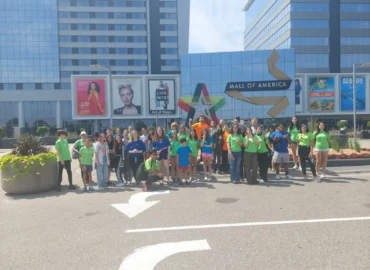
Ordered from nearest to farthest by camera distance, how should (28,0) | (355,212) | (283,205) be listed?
(355,212) < (283,205) < (28,0)

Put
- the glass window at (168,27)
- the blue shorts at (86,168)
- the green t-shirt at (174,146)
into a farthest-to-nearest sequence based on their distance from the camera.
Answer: the glass window at (168,27), the green t-shirt at (174,146), the blue shorts at (86,168)

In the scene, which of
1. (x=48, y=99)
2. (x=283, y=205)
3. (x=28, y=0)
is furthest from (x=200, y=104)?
(x=28, y=0)

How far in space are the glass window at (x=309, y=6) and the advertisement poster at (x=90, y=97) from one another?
4515cm

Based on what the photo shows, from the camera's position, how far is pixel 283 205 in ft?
20.4

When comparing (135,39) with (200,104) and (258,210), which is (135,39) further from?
(258,210)

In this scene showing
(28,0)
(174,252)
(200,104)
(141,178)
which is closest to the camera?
(174,252)

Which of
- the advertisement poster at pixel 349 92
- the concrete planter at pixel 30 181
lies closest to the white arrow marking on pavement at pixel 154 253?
the concrete planter at pixel 30 181

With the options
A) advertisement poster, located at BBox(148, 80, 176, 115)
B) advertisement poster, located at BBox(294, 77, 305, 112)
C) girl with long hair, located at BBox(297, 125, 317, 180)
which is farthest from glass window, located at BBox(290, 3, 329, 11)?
girl with long hair, located at BBox(297, 125, 317, 180)

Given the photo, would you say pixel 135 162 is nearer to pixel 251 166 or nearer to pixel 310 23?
pixel 251 166

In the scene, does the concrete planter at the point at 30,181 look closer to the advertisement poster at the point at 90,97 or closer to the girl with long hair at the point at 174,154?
the girl with long hair at the point at 174,154

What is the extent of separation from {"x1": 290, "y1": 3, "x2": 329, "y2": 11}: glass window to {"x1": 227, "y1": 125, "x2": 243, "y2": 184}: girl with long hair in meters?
64.2

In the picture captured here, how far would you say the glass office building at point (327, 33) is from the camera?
63.6 m

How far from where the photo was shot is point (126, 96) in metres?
42.5

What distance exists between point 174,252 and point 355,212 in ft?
12.1
